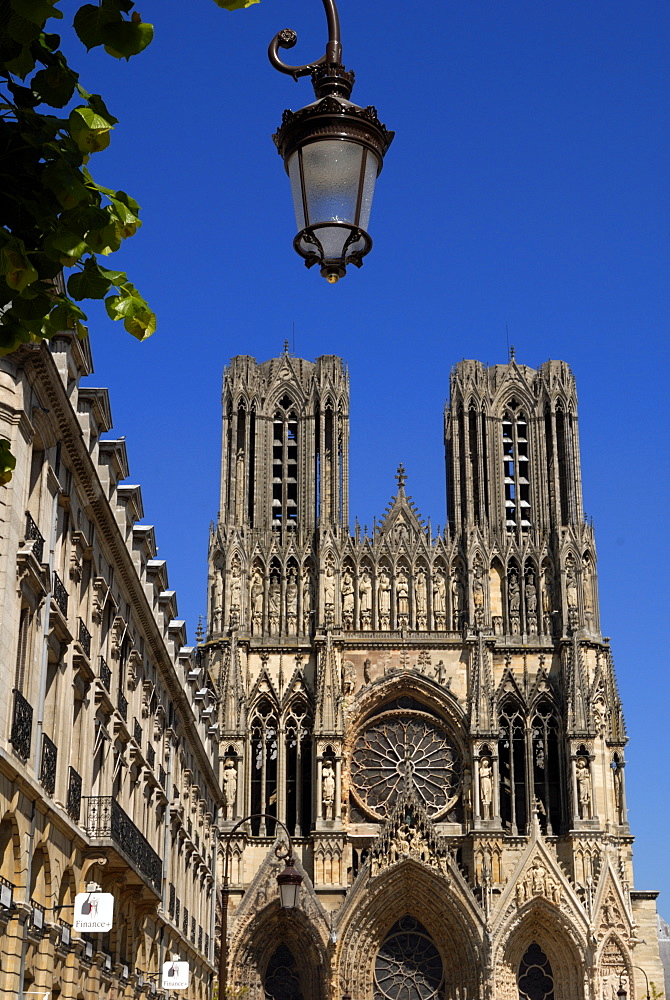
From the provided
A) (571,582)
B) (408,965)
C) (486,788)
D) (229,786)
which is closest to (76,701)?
(229,786)

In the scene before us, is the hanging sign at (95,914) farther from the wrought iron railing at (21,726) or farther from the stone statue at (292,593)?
the stone statue at (292,593)

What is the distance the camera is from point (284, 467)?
60406mm

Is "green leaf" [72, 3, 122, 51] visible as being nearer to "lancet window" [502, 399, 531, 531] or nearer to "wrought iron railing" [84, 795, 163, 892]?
"wrought iron railing" [84, 795, 163, 892]

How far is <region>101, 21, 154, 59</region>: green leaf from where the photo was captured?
5.75 meters

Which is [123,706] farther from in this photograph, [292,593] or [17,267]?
[292,593]

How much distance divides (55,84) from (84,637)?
20268 millimetres

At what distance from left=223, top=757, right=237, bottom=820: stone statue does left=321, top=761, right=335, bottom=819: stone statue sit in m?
3.34

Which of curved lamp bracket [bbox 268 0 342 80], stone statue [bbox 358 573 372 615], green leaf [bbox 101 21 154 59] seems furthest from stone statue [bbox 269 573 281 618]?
green leaf [bbox 101 21 154 59]

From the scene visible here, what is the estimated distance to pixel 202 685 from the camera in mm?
53562

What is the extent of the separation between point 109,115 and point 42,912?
17.6 m

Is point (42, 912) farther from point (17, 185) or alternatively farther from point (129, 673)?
point (17, 185)

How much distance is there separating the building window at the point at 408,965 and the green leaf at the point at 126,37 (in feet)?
169

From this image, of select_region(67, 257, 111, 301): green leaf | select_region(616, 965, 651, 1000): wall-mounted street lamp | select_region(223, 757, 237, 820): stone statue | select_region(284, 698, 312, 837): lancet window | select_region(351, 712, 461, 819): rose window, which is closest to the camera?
select_region(67, 257, 111, 301): green leaf

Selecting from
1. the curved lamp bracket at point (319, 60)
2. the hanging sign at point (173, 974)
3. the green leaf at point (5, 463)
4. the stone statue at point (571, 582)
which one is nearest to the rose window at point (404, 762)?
the stone statue at point (571, 582)
